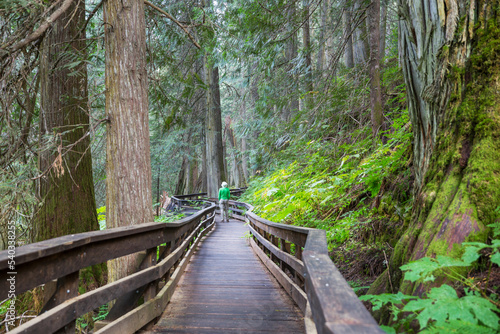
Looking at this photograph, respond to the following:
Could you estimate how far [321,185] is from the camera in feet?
29.3

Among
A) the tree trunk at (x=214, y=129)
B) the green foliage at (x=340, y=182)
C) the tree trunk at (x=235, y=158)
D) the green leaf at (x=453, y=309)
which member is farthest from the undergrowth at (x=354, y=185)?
the tree trunk at (x=235, y=158)

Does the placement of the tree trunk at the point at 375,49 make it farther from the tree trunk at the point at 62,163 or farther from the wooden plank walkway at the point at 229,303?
the tree trunk at the point at 62,163

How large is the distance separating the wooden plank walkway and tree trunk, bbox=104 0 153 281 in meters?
1.34

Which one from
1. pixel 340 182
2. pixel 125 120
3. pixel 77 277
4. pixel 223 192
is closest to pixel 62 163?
pixel 125 120

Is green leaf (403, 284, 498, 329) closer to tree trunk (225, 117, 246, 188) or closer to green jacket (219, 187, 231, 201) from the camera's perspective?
green jacket (219, 187, 231, 201)

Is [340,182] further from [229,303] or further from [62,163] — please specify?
[62,163]

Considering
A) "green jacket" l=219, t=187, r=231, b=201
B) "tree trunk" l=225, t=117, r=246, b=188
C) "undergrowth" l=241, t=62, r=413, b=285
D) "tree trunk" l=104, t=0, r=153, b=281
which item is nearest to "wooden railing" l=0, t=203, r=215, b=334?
"tree trunk" l=104, t=0, r=153, b=281

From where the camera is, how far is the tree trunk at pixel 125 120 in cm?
510

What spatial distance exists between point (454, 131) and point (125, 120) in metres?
4.25

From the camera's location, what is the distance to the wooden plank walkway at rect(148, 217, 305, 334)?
12.5 feet

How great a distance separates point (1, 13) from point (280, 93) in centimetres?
1139

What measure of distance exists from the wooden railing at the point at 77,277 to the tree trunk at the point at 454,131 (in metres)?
2.43

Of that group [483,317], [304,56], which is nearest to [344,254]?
[483,317]

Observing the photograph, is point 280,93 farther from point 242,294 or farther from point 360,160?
point 242,294
